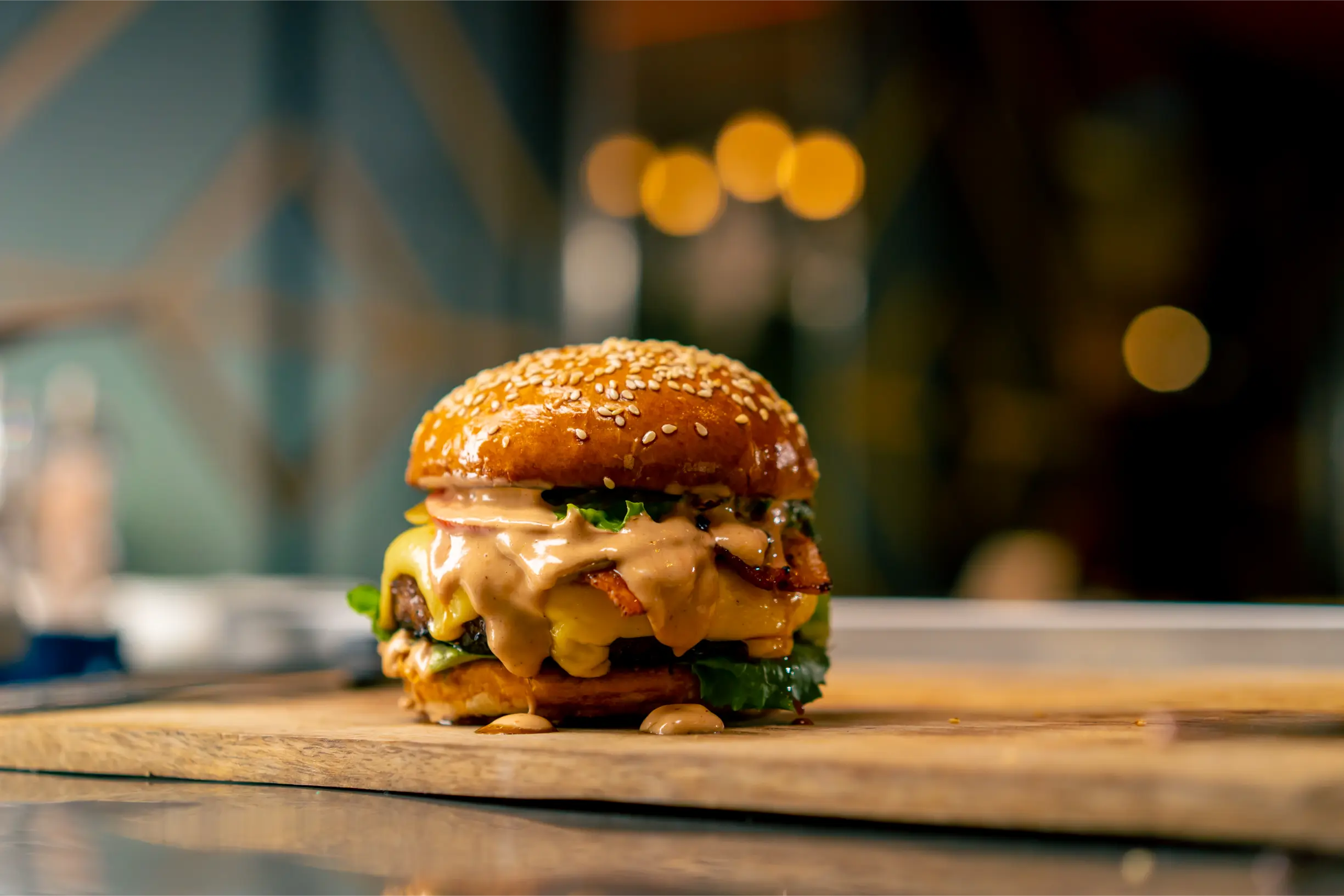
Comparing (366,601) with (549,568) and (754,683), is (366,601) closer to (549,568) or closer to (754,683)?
(549,568)

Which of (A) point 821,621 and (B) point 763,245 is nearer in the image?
(A) point 821,621

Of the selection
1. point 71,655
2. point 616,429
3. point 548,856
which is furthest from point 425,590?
point 71,655

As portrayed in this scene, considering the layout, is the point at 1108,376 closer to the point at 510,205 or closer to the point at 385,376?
the point at 510,205

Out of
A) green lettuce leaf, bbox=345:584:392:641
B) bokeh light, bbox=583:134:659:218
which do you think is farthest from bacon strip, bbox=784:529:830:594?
bokeh light, bbox=583:134:659:218

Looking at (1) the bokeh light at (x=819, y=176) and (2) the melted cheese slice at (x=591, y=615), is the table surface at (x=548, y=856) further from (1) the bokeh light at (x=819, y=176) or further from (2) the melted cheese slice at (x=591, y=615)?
(1) the bokeh light at (x=819, y=176)

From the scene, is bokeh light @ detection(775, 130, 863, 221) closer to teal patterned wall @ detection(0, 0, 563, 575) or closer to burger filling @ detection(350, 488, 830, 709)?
teal patterned wall @ detection(0, 0, 563, 575)

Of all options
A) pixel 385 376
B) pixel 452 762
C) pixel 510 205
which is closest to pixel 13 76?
pixel 385 376
